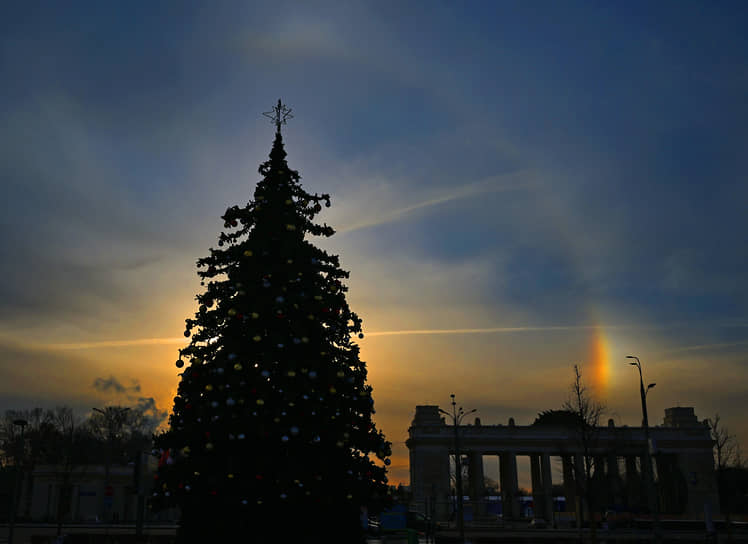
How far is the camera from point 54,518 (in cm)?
7338

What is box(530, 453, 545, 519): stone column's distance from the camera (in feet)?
326

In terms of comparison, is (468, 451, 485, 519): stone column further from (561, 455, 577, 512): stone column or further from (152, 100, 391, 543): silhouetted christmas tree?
(152, 100, 391, 543): silhouetted christmas tree

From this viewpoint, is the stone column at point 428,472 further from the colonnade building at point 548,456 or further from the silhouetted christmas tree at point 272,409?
the silhouetted christmas tree at point 272,409

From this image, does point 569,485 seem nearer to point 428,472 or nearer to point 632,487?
point 632,487

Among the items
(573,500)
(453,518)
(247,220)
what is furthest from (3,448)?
(247,220)

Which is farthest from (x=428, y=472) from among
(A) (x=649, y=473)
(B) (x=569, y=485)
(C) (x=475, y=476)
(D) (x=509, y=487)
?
(A) (x=649, y=473)

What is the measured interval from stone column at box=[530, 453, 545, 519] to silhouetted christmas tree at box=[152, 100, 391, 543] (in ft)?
279

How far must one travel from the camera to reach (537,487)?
105 metres

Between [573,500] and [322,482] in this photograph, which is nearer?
[322,482]

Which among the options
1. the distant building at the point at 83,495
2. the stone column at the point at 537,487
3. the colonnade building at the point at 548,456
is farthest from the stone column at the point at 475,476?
the distant building at the point at 83,495

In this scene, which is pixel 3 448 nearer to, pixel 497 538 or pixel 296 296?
pixel 497 538

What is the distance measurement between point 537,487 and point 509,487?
9.91 metres

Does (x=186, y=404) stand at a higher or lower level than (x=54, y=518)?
higher

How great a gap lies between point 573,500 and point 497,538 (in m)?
68.2
